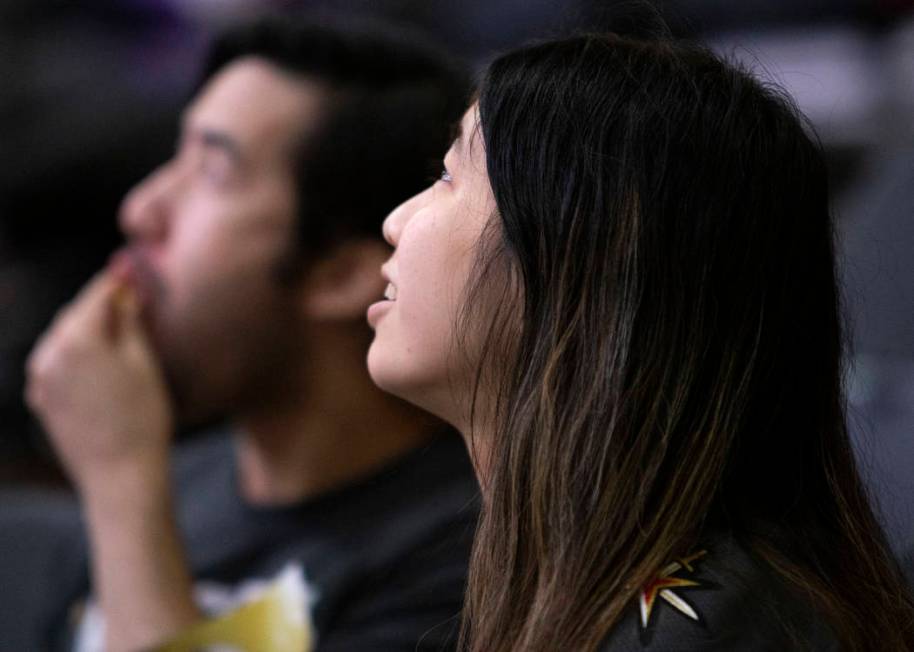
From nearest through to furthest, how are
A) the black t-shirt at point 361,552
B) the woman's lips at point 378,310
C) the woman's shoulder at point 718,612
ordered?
1. the woman's shoulder at point 718,612
2. the woman's lips at point 378,310
3. the black t-shirt at point 361,552

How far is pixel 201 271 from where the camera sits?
138 cm

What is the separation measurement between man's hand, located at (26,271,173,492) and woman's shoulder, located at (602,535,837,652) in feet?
2.34

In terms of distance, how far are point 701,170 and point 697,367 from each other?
0.38 ft

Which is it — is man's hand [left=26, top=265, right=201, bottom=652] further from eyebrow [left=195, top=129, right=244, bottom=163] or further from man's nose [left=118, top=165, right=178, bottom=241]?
eyebrow [left=195, top=129, right=244, bottom=163]

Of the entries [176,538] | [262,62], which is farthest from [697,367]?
[262,62]

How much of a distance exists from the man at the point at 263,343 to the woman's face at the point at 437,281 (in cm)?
43

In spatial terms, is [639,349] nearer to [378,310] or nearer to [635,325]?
[635,325]

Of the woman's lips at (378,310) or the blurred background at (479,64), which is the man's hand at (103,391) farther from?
the woman's lips at (378,310)

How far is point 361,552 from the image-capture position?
4.12 feet

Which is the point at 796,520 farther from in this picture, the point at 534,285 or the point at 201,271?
the point at 201,271

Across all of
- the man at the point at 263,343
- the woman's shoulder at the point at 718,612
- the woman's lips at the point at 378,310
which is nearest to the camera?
the woman's shoulder at the point at 718,612

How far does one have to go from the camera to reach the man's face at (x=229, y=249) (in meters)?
1.38

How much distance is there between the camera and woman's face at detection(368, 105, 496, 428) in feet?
2.66

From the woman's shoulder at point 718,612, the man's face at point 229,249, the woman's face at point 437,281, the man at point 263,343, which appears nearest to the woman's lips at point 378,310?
the woman's face at point 437,281
